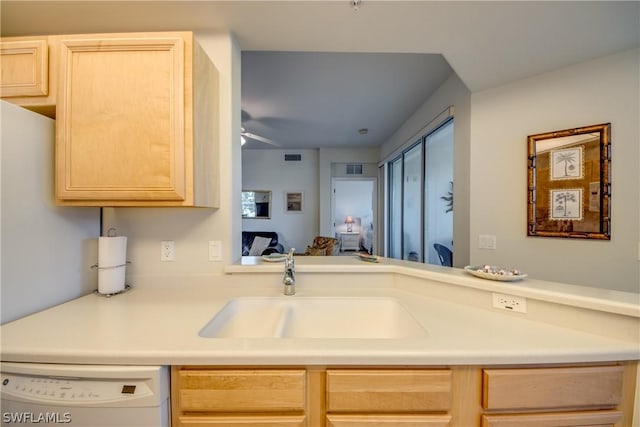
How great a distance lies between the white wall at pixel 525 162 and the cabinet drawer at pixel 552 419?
134 centimetres

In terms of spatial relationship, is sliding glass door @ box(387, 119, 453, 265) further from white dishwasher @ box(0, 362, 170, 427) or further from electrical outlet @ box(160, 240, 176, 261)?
white dishwasher @ box(0, 362, 170, 427)

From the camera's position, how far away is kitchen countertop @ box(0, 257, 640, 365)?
81 centimetres

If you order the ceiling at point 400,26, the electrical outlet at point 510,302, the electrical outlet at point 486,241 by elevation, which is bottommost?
the electrical outlet at point 510,302

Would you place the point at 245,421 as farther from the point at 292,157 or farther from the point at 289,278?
the point at 292,157

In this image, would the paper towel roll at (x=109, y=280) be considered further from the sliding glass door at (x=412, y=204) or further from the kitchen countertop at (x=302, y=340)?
the sliding glass door at (x=412, y=204)

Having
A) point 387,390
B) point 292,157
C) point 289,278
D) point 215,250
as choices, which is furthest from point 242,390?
point 292,157

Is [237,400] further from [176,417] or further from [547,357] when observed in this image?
[547,357]

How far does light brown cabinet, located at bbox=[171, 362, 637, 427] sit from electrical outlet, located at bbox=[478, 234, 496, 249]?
140 centimetres

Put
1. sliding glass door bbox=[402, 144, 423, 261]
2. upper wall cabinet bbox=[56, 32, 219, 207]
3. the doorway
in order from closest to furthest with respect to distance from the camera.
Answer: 1. upper wall cabinet bbox=[56, 32, 219, 207]
2. sliding glass door bbox=[402, 144, 423, 261]
3. the doorway

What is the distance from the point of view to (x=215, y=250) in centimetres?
152

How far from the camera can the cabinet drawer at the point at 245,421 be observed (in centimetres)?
83

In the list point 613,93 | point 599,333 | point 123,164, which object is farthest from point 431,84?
point 123,164

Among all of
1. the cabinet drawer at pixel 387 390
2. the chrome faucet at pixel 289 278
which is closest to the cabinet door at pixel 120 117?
the chrome faucet at pixel 289 278

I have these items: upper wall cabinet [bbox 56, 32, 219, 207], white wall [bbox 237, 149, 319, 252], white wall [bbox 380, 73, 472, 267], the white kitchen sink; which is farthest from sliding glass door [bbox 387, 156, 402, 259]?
upper wall cabinet [bbox 56, 32, 219, 207]
